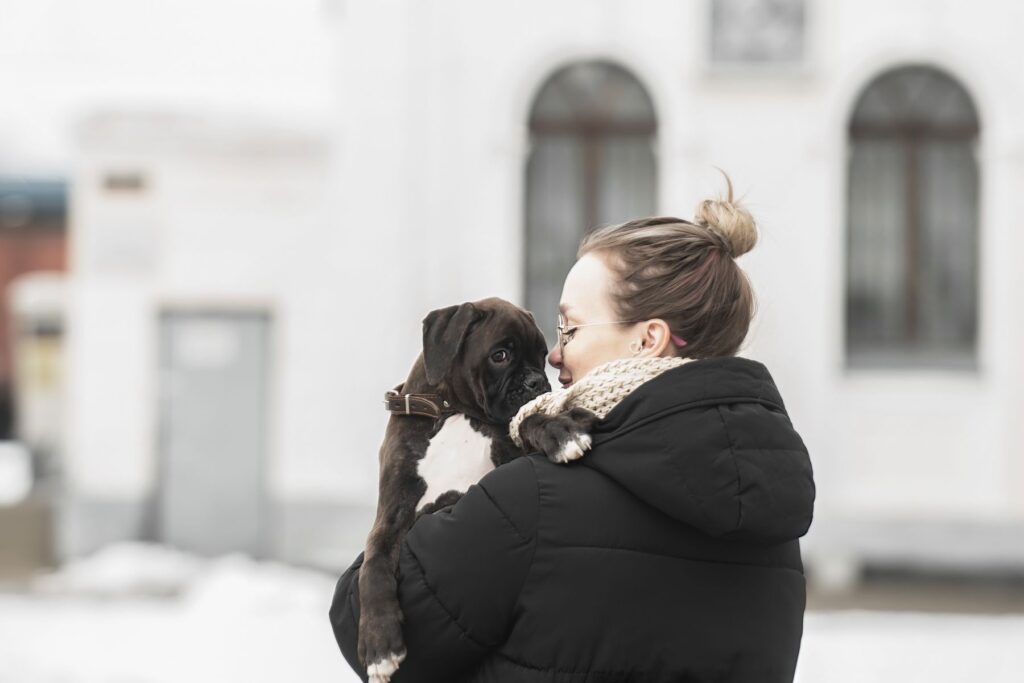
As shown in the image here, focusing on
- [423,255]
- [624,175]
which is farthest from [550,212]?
[423,255]

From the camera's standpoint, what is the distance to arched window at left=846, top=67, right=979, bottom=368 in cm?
1027

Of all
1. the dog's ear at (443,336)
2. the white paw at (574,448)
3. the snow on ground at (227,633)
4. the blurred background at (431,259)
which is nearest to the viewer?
the white paw at (574,448)

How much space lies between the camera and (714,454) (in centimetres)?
155

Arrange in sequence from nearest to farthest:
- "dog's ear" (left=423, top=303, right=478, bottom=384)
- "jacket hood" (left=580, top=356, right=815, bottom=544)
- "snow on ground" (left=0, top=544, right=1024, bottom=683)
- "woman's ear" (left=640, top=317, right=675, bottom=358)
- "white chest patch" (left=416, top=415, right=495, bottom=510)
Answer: "jacket hood" (left=580, top=356, right=815, bottom=544) < "woman's ear" (left=640, top=317, right=675, bottom=358) < "white chest patch" (left=416, top=415, right=495, bottom=510) < "dog's ear" (left=423, top=303, right=478, bottom=384) < "snow on ground" (left=0, top=544, right=1024, bottom=683)

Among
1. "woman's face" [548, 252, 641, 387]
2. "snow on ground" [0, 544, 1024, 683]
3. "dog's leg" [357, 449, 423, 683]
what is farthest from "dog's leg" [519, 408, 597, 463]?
"snow on ground" [0, 544, 1024, 683]

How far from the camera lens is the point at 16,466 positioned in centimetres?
1836

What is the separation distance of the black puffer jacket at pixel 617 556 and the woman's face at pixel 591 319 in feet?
0.52

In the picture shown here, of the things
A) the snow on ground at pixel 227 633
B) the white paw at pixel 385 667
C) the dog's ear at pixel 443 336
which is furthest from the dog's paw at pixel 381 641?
the snow on ground at pixel 227 633

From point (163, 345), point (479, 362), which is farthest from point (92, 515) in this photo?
point (479, 362)

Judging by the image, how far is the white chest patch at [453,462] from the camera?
2.11m

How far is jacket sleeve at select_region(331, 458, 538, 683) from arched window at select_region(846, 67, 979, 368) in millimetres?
9182

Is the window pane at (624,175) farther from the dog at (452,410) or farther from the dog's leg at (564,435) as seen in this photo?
the dog's leg at (564,435)

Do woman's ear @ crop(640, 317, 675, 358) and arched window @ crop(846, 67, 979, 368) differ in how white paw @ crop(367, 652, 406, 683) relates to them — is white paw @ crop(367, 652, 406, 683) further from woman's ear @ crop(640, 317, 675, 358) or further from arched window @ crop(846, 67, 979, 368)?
arched window @ crop(846, 67, 979, 368)

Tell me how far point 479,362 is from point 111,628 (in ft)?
22.1
